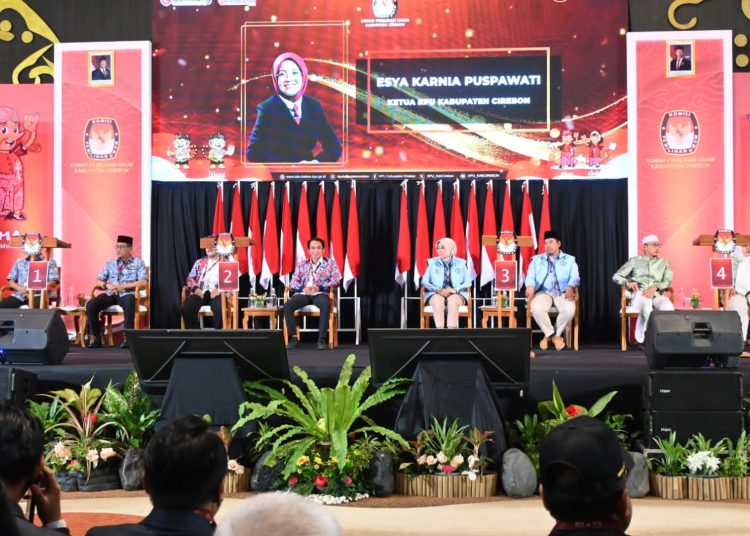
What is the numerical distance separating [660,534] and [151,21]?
7.16 metres

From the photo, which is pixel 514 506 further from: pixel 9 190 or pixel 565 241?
pixel 9 190

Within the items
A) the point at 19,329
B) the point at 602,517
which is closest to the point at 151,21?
the point at 19,329

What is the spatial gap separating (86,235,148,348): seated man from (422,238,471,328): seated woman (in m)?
2.60

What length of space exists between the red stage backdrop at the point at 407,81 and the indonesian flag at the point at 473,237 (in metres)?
0.33

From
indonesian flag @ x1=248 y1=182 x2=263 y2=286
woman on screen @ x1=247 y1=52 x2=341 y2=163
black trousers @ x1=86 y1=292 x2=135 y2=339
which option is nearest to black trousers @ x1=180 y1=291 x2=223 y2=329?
black trousers @ x1=86 y1=292 x2=135 y2=339

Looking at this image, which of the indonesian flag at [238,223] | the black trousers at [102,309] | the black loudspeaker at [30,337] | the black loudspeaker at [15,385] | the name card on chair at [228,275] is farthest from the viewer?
the indonesian flag at [238,223]

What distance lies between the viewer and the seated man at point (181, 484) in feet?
5.73

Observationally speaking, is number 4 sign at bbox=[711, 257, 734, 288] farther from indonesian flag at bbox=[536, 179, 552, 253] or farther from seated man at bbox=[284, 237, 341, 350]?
seated man at bbox=[284, 237, 341, 350]

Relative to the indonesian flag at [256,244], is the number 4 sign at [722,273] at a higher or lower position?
lower

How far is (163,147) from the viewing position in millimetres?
8891

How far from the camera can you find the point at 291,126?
346 inches

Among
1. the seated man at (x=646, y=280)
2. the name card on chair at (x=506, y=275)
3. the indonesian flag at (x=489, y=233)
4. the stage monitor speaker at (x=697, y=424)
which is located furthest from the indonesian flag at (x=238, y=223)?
the stage monitor speaker at (x=697, y=424)

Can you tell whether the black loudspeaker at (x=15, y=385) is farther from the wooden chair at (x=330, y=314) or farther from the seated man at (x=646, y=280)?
the seated man at (x=646, y=280)

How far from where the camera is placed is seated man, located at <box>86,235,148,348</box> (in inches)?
313
